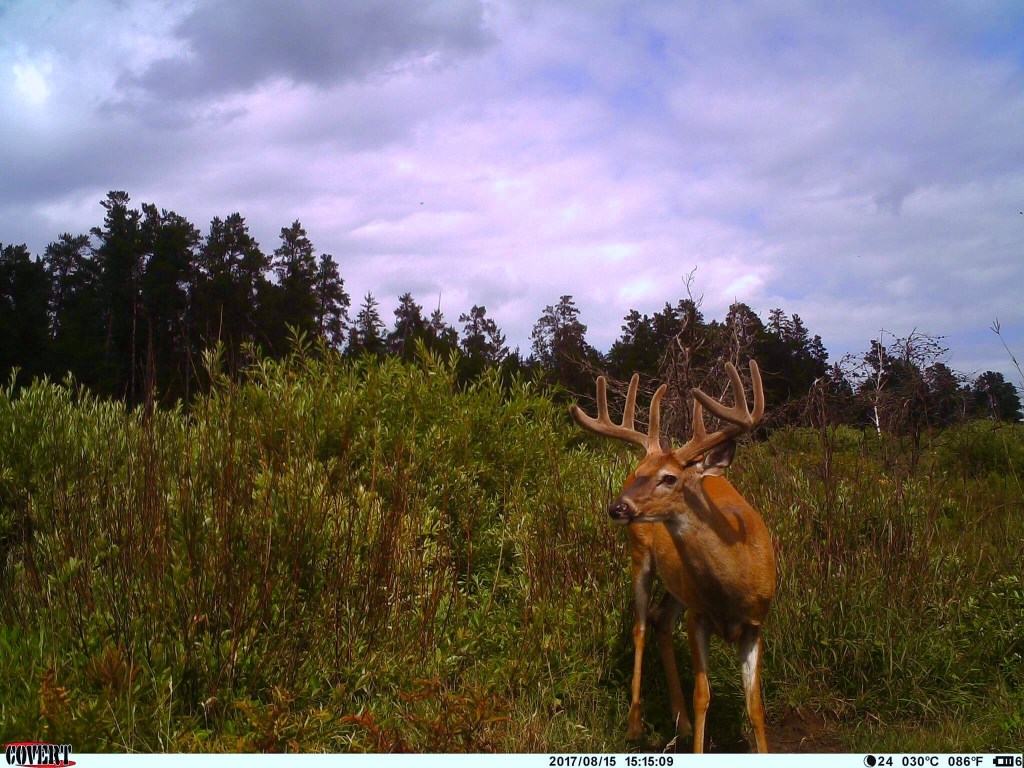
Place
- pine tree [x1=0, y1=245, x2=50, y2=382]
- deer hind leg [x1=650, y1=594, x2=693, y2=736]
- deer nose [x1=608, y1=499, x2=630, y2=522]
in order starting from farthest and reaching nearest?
1. pine tree [x1=0, y1=245, x2=50, y2=382]
2. deer hind leg [x1=650, y1=594, x2=693, y2=736]
3. deer nose [x1=608, y1=499, x2=630, y2=522]

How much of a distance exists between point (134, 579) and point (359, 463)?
2636 mm

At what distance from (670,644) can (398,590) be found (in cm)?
171

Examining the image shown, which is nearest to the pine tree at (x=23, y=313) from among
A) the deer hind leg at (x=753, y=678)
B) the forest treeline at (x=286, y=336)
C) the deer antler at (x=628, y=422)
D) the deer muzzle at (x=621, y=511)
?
the forest treeline at (x=286, y=336)

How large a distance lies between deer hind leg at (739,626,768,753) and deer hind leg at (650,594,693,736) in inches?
28.0

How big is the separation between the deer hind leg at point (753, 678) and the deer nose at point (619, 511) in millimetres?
959

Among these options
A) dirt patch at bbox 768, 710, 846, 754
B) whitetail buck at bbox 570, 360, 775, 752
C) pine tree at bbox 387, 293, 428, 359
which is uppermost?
pine tree at bbox 387, 293, 428, 359

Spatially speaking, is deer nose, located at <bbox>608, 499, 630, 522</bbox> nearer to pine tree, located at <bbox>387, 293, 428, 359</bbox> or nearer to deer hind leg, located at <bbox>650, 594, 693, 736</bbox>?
deer hind leg, located at <bbox>650, 594, 693, 736</bbox>

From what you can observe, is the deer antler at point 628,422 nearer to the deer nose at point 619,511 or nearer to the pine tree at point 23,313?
the deer nose at point 619,511

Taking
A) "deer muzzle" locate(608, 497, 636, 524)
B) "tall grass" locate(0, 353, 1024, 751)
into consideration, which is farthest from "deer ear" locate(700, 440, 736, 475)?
"tall grass" locate(0, 353, 1024, 751)

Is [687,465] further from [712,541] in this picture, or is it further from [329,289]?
[329,289]

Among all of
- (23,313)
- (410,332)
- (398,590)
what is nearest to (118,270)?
(23,313)

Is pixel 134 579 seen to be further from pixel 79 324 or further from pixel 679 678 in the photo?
pixel 79 324

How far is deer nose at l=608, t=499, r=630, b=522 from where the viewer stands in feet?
13.1

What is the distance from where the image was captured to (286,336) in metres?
7.88
